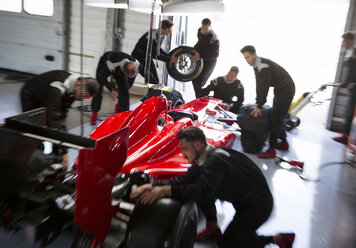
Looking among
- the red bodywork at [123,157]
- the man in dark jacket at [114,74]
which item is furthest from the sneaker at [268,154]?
the man in dark jacket at [114,74]

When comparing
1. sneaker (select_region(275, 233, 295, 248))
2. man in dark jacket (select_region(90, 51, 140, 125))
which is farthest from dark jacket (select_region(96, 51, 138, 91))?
sneaker (select_region(275, 233, 295, 248))

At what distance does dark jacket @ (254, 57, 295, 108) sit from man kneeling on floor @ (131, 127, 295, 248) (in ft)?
8.52

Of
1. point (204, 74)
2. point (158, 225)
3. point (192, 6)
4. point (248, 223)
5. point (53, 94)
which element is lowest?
point (248, 223)

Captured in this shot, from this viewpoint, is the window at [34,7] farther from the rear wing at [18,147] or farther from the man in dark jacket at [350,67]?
the rear wing at [18,147]

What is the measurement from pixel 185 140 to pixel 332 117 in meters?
6.40

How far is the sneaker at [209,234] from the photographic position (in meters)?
2.38

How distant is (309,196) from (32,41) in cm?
948

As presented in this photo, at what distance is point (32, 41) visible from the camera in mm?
9656

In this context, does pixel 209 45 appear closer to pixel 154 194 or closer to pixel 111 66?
pixel 111 66

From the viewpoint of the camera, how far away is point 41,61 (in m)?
9.68

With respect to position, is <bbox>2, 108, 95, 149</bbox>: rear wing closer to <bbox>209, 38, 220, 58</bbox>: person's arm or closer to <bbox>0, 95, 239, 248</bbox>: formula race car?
<bbox>0, 95, 239, 248</bbox>: formula race car

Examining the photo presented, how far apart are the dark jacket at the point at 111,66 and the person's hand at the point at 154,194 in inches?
149

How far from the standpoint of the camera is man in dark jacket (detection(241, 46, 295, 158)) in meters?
4.39

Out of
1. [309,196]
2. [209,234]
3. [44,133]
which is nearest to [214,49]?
[309,196]
